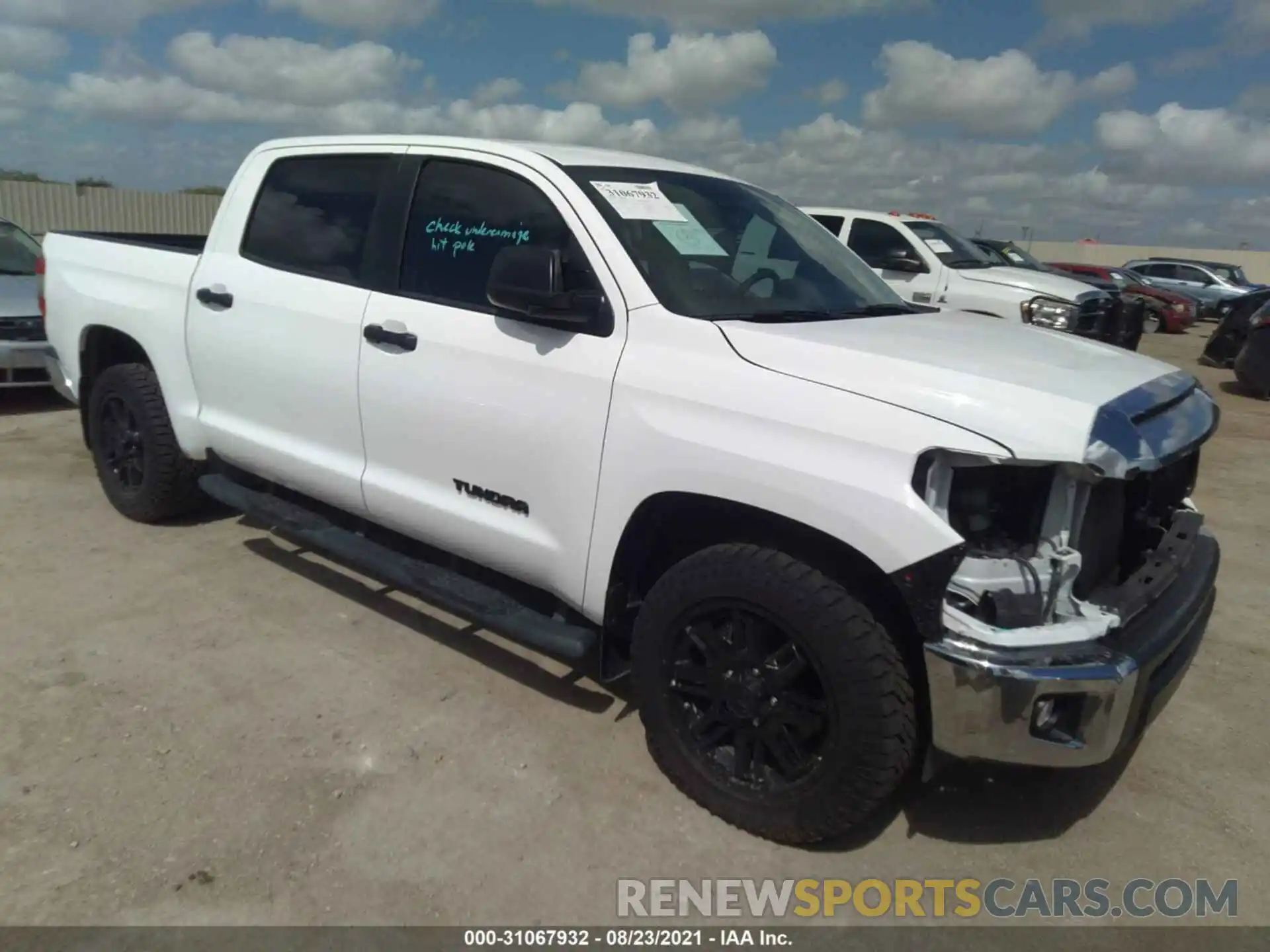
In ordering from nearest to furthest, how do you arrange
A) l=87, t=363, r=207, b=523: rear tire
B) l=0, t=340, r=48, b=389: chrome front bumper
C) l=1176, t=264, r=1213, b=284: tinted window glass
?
l=87, t=363, r=207, b=523: rear tire, l=0, t=340, r=48, b=389: chrome front bumper, l=1176, t=264, r=1213, b=284: tinted window glass

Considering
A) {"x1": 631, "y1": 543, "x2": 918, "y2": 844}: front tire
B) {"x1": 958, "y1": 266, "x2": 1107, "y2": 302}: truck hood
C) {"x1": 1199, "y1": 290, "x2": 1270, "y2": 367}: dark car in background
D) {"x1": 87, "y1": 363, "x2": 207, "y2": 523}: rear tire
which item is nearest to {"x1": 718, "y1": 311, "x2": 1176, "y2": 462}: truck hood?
{"x1": 631, "y1": 543, "x2": 918, "y2": 844}: front tire

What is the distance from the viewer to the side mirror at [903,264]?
9.58m

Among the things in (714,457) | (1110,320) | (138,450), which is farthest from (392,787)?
(1110,320)

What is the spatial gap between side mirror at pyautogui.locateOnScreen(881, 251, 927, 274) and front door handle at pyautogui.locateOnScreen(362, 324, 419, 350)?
23.5ft

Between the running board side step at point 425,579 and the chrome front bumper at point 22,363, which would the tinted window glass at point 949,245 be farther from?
the chrome front bumper at point 22,363

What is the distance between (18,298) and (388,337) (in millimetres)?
5991

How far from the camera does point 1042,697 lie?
2340mm

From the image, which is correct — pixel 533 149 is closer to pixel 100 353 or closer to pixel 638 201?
pixel 638 201

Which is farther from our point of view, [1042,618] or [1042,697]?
[1042,618]

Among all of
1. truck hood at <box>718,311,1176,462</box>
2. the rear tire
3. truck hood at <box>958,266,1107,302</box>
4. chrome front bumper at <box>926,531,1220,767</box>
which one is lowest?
the rear tire

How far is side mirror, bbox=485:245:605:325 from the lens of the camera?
2.92m

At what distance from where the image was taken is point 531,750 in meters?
3.24

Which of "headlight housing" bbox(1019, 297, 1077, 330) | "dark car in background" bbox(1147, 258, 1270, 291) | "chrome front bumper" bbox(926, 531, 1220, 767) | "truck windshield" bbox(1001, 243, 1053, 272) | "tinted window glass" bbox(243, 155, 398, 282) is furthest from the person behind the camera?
"dark car in background" bbox(1147, 258, 1270, 291)

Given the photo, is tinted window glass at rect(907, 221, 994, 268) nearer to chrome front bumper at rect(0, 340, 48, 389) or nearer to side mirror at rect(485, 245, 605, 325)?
side mirror at rect(485, 245, 605, 325)
